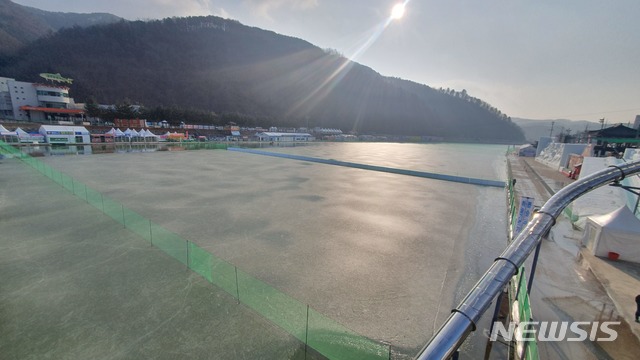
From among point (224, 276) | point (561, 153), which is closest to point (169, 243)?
point (224, 276)

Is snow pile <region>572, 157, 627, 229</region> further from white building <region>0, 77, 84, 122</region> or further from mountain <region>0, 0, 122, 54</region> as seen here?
mountain <region>0, 0, 122, 54</region>

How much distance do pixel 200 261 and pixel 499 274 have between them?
28.1ft

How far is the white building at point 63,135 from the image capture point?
41.8 metres

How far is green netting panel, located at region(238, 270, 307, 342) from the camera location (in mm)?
6105

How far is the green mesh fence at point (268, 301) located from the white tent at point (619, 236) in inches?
411

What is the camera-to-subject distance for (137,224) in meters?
11.7

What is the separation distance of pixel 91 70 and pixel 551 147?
158m

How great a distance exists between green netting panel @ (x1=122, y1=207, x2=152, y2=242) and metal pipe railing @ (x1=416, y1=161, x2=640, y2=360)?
444 inches

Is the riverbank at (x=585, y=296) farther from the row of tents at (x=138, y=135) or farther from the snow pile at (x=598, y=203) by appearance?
the row of tents at (x=138, y=135)

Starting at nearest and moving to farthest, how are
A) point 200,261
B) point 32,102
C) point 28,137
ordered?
point 200,261 < point 28,137 < point 32,102

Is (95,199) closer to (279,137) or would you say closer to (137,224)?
(137,224)

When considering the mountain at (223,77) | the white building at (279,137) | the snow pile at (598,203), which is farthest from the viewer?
the mountain at (223,77)

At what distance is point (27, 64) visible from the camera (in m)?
97.9

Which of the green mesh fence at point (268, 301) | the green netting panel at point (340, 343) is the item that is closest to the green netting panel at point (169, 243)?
the green mesh fence at point (268, 301)
